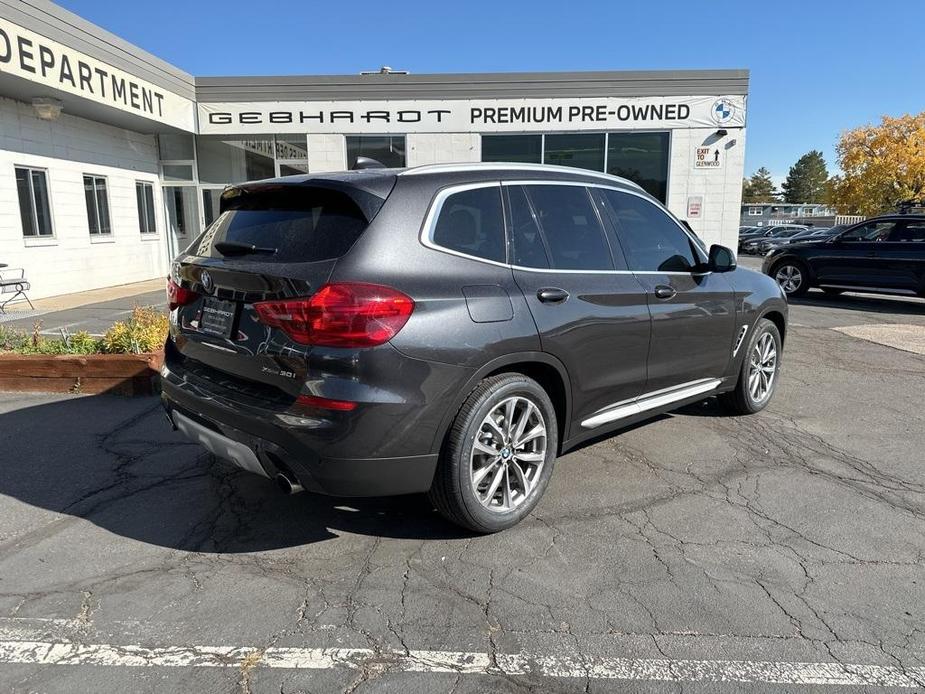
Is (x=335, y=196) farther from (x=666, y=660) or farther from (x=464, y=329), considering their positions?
(x=666, y=660)

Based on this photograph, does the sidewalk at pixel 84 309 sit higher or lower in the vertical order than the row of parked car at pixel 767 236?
lower

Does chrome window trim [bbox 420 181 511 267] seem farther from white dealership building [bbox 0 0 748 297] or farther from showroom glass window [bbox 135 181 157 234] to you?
showroom glass window [bbox 135 181 157 234]

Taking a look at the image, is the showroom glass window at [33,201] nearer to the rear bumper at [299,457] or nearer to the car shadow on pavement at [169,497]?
the car shadow on pavement at [169,497]

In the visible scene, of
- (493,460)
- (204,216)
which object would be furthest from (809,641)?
(204,216)

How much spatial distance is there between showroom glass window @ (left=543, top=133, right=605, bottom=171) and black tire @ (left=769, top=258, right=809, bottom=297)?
5.24m

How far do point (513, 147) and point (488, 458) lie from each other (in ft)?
49.4

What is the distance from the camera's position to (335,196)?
3.15 metres

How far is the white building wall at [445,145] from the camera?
56.0 feet

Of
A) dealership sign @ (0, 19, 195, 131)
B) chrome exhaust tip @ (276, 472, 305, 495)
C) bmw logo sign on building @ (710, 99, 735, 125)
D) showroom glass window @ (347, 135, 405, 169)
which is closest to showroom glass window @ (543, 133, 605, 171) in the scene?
bmw logo sign on building @ (710, 99, 735, 125)

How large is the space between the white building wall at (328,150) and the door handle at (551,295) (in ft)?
47.8

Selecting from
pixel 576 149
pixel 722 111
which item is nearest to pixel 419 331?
pixel 576 149

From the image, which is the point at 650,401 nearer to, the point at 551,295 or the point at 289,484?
the point at 551,295

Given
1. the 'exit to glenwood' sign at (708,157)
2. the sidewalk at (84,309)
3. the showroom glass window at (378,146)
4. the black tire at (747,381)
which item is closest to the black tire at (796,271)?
the 'exit to glenwood' sign at (708,157)

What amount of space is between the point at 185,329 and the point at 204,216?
15.8 metres
